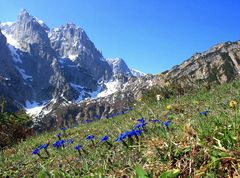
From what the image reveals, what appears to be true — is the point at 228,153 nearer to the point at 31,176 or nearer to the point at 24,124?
the point at 31,176

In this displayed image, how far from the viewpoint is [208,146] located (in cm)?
324

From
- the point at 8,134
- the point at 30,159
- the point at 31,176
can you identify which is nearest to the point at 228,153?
the point at 31,176

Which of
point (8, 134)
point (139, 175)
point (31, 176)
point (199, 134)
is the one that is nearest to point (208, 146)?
point (199, 134)

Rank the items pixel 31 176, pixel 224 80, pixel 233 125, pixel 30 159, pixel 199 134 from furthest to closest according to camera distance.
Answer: pixel 224 80 → pixel 30 159 → pixel 31 176 → pixel 199 134 → pixel 233 125

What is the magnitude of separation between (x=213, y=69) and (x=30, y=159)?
30.8 feet

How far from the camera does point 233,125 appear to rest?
A: 10.6ft

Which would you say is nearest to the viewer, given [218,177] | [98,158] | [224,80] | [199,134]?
[218,177]

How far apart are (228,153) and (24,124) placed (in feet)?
42.2

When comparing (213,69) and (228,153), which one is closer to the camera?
(228,153)

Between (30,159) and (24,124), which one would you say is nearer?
(30,159)

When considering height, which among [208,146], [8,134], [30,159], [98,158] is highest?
[8,134]

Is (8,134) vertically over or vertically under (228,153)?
over

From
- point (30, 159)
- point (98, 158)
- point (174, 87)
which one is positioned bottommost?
point (98, 158)

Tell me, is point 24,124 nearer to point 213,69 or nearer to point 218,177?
point 213,69
